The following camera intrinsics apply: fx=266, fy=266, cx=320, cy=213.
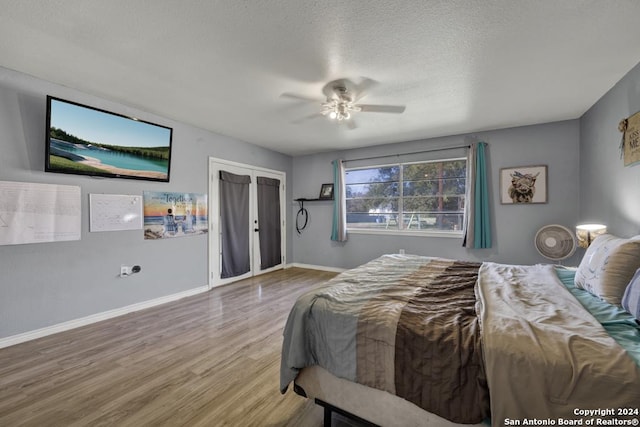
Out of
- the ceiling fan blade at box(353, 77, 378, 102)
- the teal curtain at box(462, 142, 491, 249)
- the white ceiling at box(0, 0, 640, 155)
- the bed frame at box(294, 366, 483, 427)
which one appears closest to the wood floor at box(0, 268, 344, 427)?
the bed frame at box(294, 366, 483, 427)

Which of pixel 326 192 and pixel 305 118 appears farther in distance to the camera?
pixel 326 192

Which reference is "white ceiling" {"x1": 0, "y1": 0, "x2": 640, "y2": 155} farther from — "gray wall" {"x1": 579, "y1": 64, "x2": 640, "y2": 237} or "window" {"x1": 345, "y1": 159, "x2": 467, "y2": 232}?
"window" {"x1": 345, "y1": 159, "x2": 467, "y2": 232}

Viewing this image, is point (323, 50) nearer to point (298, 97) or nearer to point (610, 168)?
point (298, 97)

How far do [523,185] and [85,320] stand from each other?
5.83m

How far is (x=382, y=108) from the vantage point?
3234mm

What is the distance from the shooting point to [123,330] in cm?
277

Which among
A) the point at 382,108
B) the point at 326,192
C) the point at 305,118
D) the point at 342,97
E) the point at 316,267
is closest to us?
the point at 342,97

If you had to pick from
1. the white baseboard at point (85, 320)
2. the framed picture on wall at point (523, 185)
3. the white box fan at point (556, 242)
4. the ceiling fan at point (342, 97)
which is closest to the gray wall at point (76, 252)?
the white baseboard at point (85, 320)

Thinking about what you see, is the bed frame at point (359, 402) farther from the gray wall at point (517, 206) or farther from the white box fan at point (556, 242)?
the gray wall at point (517, 206)

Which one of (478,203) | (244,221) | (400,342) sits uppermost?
(478,203)

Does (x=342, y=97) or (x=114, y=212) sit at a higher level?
(x=342, y=97)

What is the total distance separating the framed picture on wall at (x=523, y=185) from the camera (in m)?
3.81

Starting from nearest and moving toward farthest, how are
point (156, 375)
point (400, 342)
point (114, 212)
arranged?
point (400, 342), point (156, 375), point (114, 212)

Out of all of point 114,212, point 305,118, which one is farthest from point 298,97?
point 114,212
